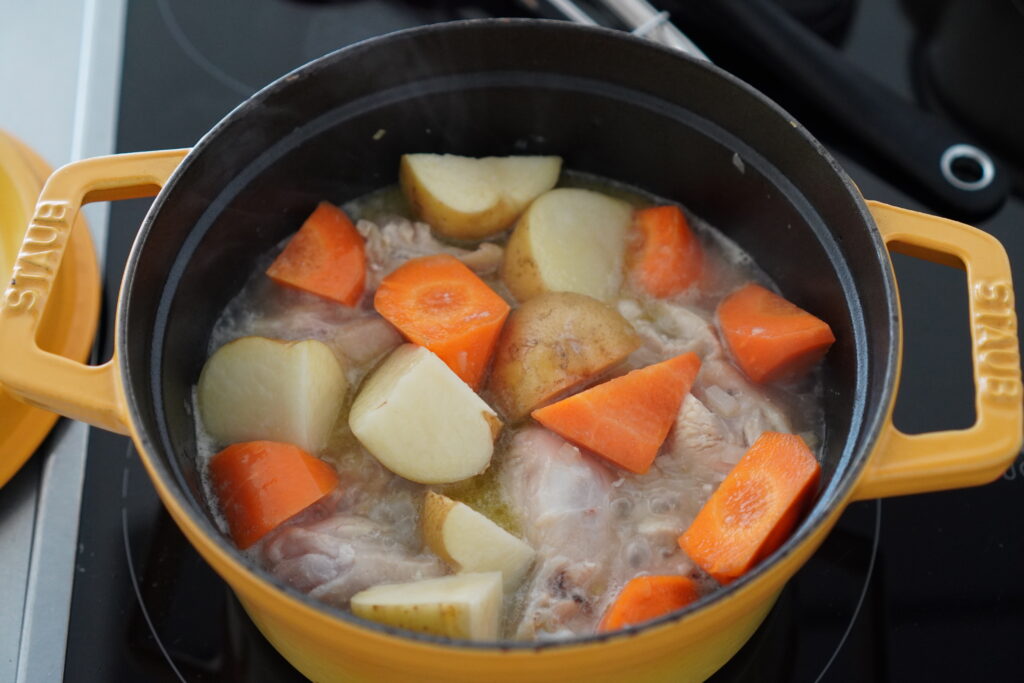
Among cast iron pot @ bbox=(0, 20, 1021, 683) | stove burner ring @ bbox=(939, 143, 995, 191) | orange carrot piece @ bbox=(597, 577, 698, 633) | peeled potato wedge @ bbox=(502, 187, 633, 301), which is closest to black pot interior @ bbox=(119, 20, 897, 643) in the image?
cast iron pot @ bbox=(0, 20, 1021, 683)

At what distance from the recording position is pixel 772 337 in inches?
59.3

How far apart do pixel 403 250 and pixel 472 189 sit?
161 millimetres

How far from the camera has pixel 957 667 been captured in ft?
4.56

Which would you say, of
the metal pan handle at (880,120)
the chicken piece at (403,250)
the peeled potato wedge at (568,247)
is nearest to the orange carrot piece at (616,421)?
the peeled potato wedge at (568,247)

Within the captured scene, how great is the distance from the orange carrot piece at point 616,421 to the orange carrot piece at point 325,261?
42cm

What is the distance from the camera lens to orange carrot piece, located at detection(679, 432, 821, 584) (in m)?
1.25

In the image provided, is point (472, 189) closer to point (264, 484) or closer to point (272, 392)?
point (272, 392)

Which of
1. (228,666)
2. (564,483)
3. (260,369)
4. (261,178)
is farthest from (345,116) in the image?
(228,666)

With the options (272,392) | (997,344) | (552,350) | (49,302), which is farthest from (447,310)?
(997,344)

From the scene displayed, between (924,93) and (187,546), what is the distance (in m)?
1.63

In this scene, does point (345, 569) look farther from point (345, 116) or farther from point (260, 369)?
point (345, 116)

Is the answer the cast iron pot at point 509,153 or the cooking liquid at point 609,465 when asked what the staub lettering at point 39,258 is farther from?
the cooking liquid at point 609,465

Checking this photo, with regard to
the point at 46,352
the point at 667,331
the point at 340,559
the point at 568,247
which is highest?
the point at 46,352

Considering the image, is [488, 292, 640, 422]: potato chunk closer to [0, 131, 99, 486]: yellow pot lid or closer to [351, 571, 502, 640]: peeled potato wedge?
[351, 571, 502, 640]: peeled potato wedge
